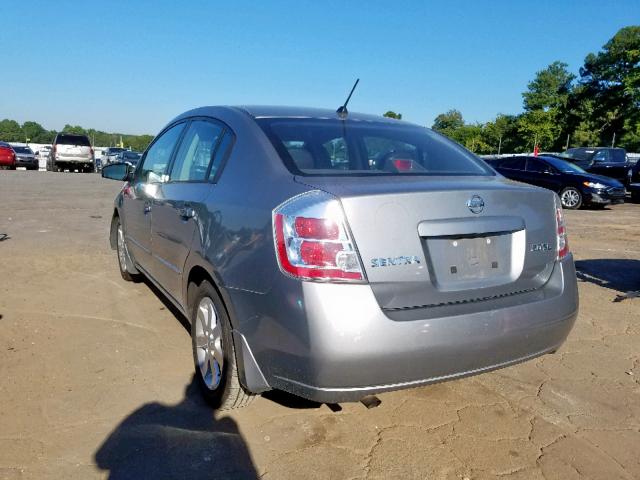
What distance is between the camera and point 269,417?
2773 mm

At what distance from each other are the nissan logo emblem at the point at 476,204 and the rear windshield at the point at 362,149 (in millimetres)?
384

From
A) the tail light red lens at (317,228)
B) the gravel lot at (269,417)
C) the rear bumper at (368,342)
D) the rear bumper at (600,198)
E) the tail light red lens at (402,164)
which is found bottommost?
the gravel lot at (269,417)

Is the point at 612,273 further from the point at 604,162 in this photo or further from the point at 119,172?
the point at 604,162

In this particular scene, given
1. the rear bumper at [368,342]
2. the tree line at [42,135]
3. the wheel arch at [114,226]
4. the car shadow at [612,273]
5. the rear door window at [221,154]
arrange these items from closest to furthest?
1. the rear bumper at [368,342]
2. the rear door window at [221,154]
3. the wheel arch at [114,226]
4. the car shadow at [612,273]
5. the tree line at [42,135]

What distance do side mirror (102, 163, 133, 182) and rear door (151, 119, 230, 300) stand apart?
1373mm

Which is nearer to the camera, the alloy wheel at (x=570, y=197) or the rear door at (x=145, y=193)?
the rear door at (x=145, y=193)

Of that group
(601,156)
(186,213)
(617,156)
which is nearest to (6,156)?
(601,156)

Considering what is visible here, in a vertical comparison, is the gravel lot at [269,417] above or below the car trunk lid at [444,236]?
below

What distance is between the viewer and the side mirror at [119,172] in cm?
491

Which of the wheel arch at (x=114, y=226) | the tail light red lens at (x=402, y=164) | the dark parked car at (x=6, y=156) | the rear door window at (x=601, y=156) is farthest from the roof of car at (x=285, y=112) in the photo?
the dark parked car at (x=6, y=156)

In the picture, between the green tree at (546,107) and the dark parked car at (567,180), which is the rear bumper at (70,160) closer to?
the dark parked car at (567,180)

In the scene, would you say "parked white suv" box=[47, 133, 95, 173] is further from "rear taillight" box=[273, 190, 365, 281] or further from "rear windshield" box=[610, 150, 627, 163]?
"rear taillight" box=[273, 190, 365, 281]

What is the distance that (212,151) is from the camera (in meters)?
3.10

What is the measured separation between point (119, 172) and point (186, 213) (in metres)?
2.23
